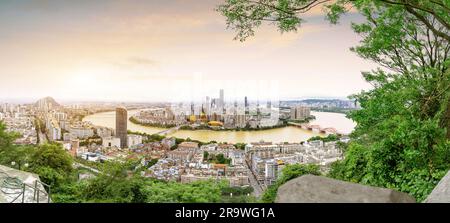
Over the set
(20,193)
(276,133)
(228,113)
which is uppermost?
(228,113)

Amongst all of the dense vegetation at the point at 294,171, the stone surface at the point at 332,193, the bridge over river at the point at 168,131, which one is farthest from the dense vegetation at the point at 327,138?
the stone surface at the point at 332,193

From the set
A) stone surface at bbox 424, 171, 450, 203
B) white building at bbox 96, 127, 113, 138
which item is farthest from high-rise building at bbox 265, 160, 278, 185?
stone surface at bbox 424, 171, 450, 203

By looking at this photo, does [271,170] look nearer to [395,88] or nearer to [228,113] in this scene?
[228,113]

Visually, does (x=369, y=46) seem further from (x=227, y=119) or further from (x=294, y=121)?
(x=227, y=119)

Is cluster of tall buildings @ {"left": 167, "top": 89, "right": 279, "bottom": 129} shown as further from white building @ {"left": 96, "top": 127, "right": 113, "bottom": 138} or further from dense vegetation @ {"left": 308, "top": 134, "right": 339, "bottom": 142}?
white building @ {"left": 96, "top": 127, "right": 113, "bottom": 138}

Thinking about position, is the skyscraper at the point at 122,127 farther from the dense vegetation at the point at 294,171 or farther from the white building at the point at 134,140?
the dense vegetation at the point at 294,171

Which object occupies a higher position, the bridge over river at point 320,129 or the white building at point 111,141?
the bridge over river at point 320,129

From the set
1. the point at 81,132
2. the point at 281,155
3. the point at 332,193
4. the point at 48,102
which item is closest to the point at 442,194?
the point at 332,193
